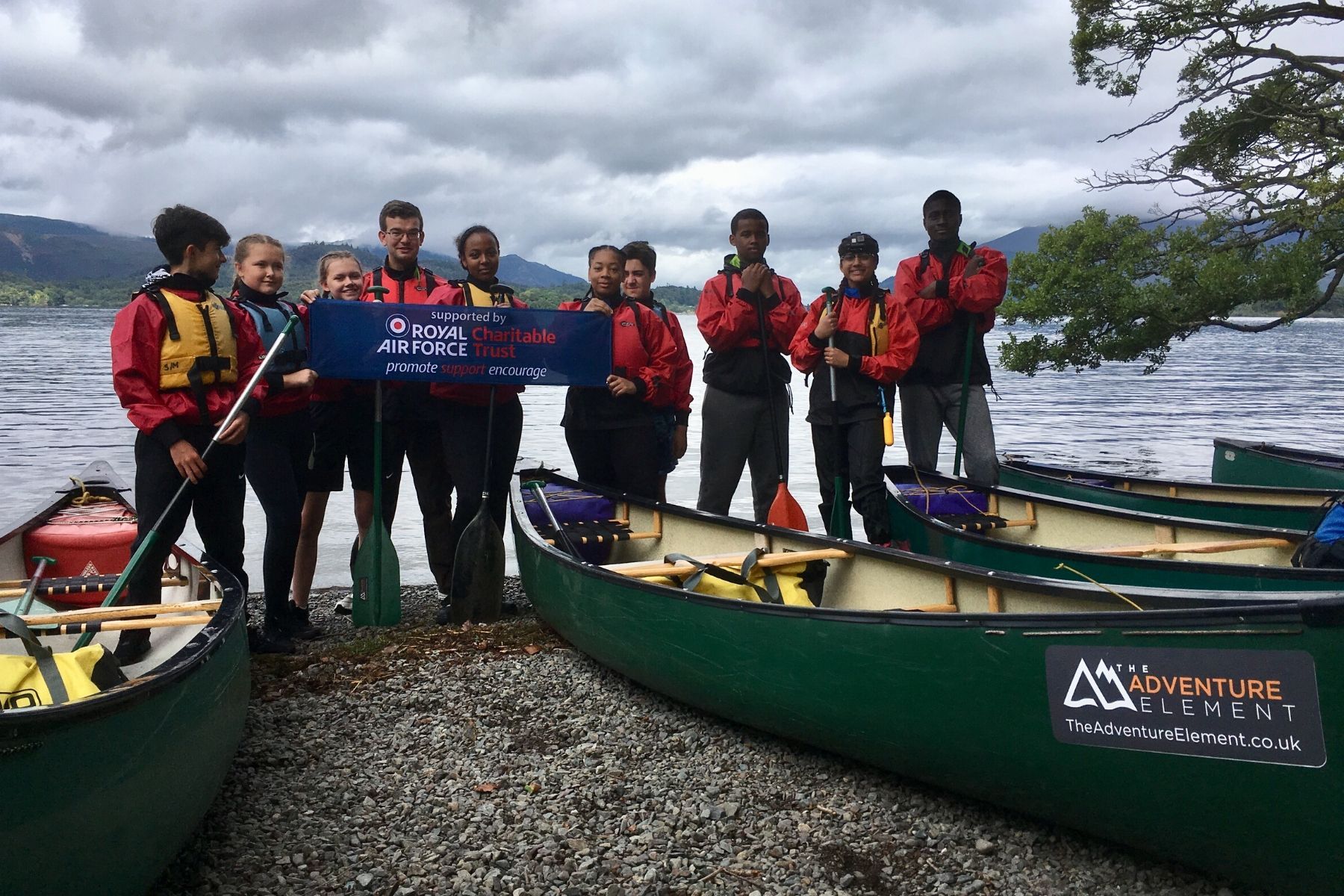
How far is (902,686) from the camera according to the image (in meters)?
3.56

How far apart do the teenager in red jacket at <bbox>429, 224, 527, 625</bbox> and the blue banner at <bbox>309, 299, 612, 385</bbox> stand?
0.16 metres

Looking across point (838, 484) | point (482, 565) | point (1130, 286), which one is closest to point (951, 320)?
point (838, 484)

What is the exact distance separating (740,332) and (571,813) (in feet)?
11.6

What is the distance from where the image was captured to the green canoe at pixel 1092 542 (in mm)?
4336

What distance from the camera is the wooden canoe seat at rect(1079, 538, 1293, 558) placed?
512 centimetres

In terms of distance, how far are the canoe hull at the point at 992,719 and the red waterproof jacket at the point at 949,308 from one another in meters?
3.52

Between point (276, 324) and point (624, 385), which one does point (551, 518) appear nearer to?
point (624, 385)

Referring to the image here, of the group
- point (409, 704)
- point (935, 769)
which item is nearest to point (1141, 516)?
point (935, 769)

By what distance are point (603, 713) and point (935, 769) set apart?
5.95ft

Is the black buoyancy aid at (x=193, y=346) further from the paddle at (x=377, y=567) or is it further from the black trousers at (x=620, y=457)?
the black trousers at (x=620, y=457)

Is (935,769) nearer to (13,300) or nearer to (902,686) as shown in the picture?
(902,686)

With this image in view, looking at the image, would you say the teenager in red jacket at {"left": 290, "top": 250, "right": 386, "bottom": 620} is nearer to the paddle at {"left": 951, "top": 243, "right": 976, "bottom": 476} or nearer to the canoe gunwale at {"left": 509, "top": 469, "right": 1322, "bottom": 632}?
the canoe gunwale at {"left": 509, "top": 469, "right": 1322, "bottom": 632}

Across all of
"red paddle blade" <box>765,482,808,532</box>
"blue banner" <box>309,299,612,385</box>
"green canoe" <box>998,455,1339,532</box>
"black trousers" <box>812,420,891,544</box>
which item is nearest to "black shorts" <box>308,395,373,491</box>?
"blue banner" <box>309,299,612,385</box>

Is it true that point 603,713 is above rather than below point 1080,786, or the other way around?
below
